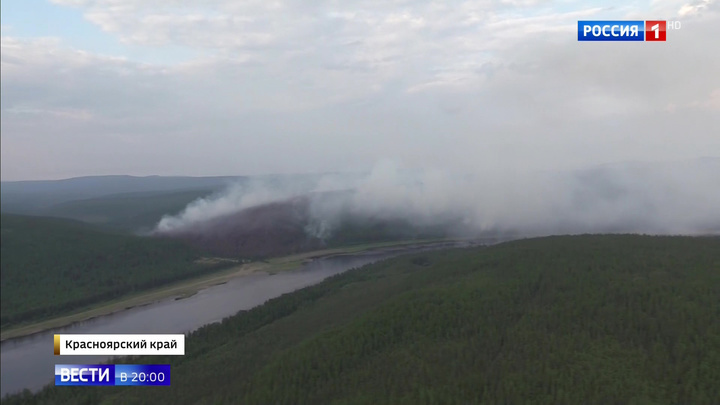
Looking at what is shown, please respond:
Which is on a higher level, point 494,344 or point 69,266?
point 69,266

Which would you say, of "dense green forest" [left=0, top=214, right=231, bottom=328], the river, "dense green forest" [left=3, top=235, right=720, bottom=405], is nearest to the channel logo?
"dense green forest" [left=3, top=235, right=720, bottom=405]

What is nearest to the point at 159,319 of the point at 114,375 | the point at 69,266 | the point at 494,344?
the point at 114,375

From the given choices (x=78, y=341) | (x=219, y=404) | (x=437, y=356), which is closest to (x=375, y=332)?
(x=437, y=356)

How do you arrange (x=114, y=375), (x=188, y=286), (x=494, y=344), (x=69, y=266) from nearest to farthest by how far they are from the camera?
(x=494, y=344)
(x=114, y=375)
(x=69, y=266)
(x=188, y=286)

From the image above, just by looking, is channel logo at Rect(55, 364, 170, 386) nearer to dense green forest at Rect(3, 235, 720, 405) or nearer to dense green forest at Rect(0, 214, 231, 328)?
dense green forest at Rect(3, 235, 720, 405)

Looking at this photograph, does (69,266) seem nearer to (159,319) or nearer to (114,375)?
(159,319)
